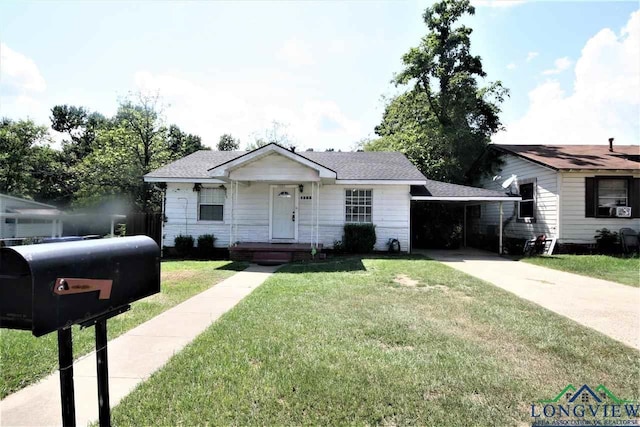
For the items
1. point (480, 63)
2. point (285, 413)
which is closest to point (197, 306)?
point (285, 413)

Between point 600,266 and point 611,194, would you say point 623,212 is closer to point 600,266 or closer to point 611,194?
point 611,194

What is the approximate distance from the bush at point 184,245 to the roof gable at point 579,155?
14.6 m

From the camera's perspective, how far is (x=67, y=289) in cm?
169

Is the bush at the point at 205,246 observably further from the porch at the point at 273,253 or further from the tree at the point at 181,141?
the tree at the point at 181,141

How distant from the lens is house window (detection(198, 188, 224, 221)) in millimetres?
14359

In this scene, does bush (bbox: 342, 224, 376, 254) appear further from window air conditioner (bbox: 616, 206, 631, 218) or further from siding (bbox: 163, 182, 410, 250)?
window air conditioner (bbox: 616, 206, 631, 218)

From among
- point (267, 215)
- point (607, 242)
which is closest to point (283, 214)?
point (267, 215)

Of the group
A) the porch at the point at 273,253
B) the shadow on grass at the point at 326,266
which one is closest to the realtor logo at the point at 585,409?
the shadow on grass at the point at 326,266

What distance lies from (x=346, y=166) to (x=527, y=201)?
814 cm

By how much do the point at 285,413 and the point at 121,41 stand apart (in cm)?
880

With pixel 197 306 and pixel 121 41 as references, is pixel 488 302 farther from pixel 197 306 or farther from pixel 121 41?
pixel 121 41

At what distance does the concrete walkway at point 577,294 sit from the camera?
16.8 ft

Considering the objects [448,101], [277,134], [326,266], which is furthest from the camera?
[277,134]

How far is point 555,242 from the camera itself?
13.6 m
